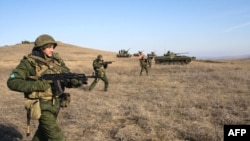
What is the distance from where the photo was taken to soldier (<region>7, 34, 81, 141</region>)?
5039 millimetres

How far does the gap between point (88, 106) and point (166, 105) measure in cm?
237

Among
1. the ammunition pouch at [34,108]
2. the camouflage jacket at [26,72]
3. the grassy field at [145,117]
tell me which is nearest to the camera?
the camouflage jacket at [26,72]

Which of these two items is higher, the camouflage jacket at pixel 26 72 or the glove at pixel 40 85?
the camouflage jacket at pixel 26 72

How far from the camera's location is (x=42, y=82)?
5062 mm

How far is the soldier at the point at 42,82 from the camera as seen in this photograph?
5039 mm

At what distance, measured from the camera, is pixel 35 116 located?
17.0 feet

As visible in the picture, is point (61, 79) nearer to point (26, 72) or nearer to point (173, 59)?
point (26, 72)

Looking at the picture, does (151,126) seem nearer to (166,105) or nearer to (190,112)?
(190,112)

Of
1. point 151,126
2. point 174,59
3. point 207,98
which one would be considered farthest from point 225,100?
point 174,59

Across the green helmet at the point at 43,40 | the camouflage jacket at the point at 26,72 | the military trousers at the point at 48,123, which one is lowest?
the military trousers at the point at 48,123

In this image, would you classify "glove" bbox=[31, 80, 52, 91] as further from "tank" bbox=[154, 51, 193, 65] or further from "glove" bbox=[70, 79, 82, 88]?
"tank" bbox=[154, 51, 193, 65]

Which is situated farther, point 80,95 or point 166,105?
point 80,95

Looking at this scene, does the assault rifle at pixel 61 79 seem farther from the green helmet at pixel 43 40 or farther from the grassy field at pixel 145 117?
the grassy field at pixel 145 117

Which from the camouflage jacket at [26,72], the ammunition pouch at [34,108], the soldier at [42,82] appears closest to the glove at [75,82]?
the soldier at [42,82]
